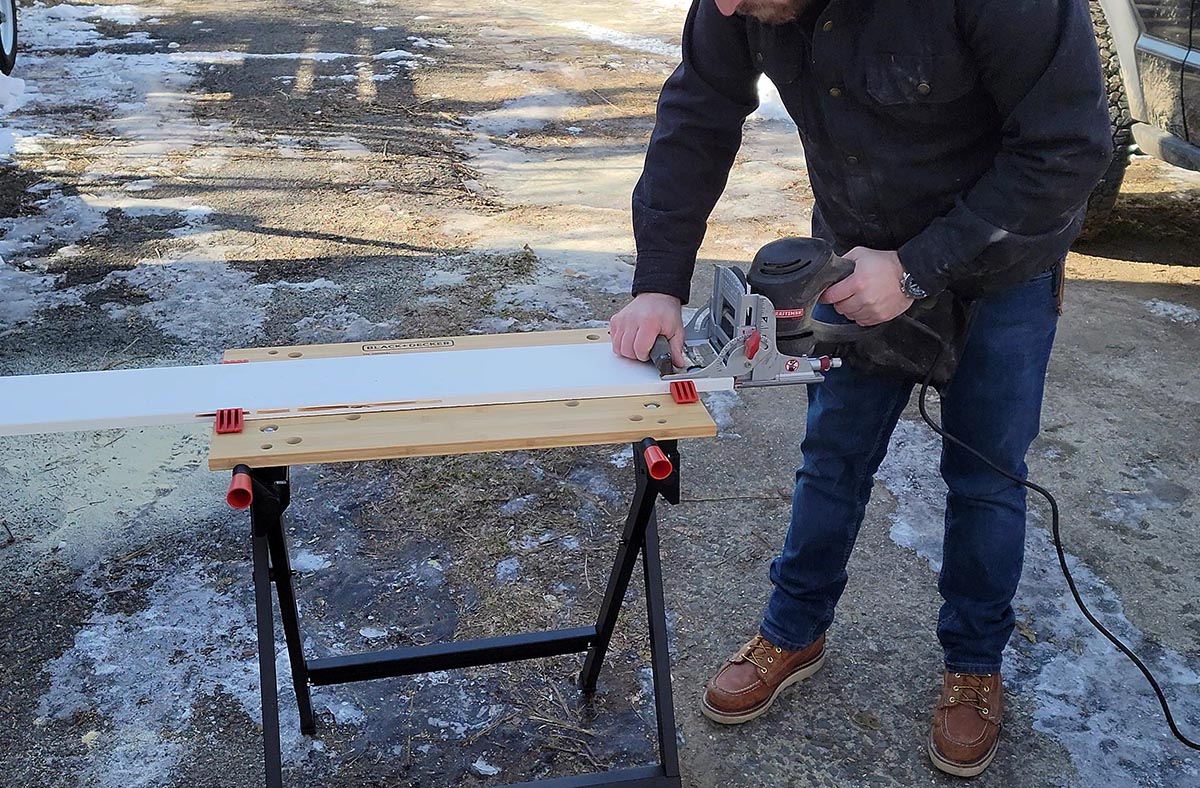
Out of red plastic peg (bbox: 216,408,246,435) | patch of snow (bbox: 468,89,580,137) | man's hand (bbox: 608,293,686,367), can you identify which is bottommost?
patch of snow (bbox: 468,89,580,137)

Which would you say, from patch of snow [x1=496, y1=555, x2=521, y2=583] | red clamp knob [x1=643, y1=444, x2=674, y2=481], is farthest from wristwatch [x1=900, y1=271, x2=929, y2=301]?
patch of snow [x1=496, y1=555, x2=521, y2=583]

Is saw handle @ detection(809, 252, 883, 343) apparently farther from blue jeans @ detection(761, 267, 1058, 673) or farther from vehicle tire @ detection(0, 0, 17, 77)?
vehicle tire @ detection(0, 0, 17, 77)

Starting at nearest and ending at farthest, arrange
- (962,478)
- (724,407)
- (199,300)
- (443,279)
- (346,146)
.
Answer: (962,478) → (724,407) → (199,300) → (443,279) → (346,146)

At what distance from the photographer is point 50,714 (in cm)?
227

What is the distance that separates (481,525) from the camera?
9.51 feet

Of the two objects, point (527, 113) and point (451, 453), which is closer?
point (451, 453)

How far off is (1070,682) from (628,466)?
1322 mm

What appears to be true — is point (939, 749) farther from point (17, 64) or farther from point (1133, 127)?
Answer: point (17, 64)

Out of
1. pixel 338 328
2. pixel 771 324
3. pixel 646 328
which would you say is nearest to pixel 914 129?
pixel 771 324

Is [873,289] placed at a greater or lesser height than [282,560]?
greater

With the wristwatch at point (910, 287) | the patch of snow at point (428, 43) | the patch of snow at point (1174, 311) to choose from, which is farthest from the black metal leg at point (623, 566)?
the patch of snow at point (428, 43)

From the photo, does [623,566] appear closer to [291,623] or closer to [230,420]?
[291,623]

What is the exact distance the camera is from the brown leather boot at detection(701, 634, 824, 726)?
2.27 m

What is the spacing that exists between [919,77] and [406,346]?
3.37 ft
